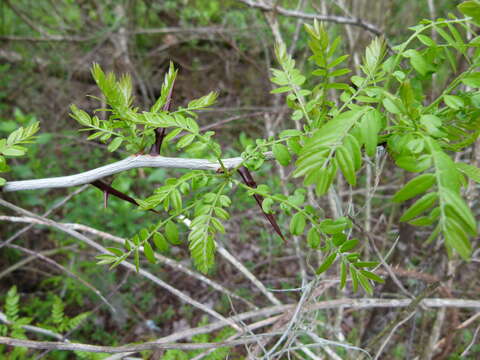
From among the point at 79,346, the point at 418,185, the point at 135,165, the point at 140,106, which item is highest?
the point at 418,185

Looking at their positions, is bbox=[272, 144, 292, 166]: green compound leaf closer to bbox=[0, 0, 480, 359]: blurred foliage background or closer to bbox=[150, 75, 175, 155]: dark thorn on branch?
bbox=[150, 75, 175, 155]: dark thorn on branch

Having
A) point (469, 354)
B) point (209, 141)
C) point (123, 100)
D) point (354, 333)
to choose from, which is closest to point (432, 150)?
point (209, 141)

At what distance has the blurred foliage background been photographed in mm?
2709

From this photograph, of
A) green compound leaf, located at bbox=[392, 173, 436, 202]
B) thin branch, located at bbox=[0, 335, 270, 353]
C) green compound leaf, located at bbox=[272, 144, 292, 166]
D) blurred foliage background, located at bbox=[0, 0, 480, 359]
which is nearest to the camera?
green compound leaf, located at bbox=[392, 173, 436, 202]

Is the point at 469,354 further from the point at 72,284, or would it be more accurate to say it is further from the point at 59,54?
the point at 59,54

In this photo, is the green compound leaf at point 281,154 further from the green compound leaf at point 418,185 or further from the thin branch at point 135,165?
the green compound leaf at point 418,185

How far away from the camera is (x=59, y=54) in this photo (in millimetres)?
4066

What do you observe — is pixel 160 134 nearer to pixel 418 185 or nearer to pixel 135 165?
pixel 135 165

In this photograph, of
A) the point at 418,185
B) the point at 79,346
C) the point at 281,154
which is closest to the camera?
the point at 418,185

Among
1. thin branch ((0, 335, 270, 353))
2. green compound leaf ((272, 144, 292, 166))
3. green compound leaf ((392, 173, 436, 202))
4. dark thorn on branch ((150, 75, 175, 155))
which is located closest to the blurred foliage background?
thin branch ((0, 335, 270, 353))

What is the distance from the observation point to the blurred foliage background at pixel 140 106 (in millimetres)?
2709

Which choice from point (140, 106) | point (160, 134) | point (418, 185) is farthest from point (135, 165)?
point (140, 106)

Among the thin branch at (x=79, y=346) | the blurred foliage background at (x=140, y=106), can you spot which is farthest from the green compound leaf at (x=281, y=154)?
the blurred foliage background at (x=140, y=106)

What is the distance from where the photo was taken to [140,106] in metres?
2.01
